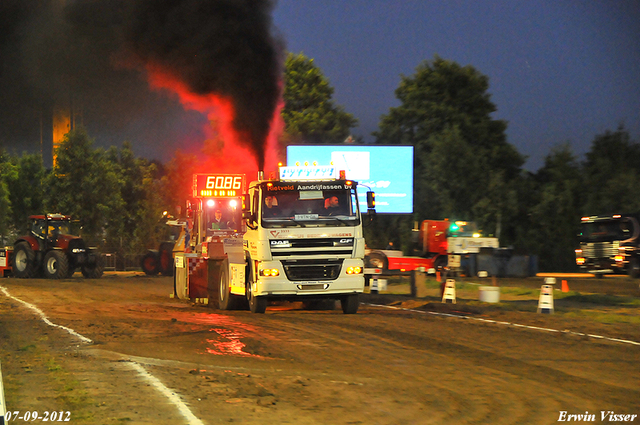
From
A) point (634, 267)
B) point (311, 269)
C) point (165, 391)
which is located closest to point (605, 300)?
point (311, 269)

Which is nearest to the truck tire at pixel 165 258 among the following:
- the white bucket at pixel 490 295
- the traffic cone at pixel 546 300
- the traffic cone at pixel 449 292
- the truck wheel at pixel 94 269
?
the truck wheel at pixel 94 269

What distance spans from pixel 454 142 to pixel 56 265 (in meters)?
23.9

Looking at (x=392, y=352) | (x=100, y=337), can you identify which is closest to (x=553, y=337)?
(x=392, y=352)

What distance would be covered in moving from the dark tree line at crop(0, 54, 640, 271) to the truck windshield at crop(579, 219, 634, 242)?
8.37 m

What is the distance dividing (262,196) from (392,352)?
20.1ft

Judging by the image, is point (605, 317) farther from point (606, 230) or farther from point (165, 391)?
point (606, 230)

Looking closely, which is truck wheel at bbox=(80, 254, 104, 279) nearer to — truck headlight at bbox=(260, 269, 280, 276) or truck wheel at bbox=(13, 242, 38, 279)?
truck wheel at bbox=(13, 242, 38, 279)

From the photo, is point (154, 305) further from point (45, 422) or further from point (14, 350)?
point (45, 422)

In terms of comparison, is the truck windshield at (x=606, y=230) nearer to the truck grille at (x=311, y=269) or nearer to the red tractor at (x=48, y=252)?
the truck grille at (x=311, y=269)

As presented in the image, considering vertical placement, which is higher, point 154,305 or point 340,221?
point 340,221

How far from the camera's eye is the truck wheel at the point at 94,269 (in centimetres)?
3353

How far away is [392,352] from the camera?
10.8 meters

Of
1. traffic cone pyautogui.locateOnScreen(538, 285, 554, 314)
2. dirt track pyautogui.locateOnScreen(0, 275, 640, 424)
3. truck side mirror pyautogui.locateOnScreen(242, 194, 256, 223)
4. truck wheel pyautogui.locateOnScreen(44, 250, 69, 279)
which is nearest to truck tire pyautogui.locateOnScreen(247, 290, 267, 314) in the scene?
dirt track pyautogui.locateOnScreen(0, 275, 640, 424)

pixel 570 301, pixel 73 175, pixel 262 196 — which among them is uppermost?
pixel 73 175
